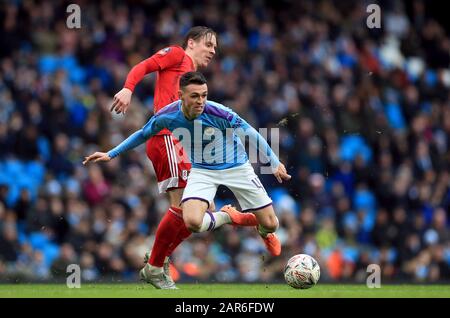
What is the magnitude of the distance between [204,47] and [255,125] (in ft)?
17.6

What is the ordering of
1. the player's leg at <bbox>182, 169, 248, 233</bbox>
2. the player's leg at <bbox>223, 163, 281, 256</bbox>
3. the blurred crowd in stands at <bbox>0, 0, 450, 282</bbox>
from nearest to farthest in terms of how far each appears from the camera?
the player's leg at <bbox>182, 169, 248, 233</bbox>, the player's leg at <bbox>223, 163, 281, 256</bbox>, the blurred crowd in stands at <bbox>0, 0, 450, 282</bbox>

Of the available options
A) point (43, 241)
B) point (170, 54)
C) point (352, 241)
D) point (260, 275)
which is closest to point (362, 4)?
point (352, 241)

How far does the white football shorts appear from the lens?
970 cm

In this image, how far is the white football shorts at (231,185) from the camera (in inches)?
382

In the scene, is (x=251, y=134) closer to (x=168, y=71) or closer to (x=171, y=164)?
(x=171, y=164)

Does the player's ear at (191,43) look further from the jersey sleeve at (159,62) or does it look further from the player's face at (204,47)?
the jersey sleeve at (159,62)

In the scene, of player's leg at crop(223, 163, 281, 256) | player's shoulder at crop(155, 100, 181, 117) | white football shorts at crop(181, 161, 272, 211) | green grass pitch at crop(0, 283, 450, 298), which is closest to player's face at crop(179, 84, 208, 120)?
player's shoulder at crop(155, 100, 181, 117)

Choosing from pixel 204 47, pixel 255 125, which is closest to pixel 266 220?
pixel 204 47

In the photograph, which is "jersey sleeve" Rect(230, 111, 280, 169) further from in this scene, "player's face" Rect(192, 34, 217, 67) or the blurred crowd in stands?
the blurred crowd in stands

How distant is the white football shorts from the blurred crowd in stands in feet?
11.0

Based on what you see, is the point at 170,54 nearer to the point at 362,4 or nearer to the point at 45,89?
the point at 45,89

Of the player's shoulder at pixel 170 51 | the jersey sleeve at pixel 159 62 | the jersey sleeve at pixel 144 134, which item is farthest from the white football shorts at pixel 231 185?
the player's shoulder at pixel 170 51

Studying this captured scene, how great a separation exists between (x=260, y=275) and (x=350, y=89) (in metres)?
4.67

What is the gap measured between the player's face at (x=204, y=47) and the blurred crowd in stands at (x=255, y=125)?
123 inches
